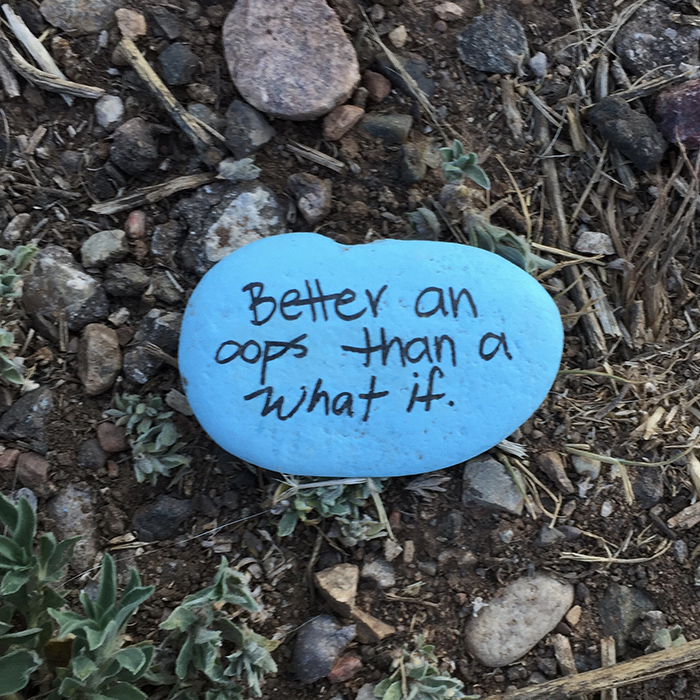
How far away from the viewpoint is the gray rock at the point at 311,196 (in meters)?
1.58

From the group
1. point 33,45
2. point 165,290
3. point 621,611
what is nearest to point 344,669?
point 621,611

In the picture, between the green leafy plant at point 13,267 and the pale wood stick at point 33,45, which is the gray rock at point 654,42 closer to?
the pale wood stick at point 33,45

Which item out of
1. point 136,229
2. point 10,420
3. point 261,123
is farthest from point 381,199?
point 10,420

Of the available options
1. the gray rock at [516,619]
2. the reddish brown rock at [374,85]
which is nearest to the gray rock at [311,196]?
the reddish brown rock at [374,85]

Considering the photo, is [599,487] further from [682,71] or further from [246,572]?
[682,71]

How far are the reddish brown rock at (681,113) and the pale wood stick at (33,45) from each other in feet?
4.60

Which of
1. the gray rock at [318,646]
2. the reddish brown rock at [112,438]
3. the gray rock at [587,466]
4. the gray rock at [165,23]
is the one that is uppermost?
the gray rock at [165,23]

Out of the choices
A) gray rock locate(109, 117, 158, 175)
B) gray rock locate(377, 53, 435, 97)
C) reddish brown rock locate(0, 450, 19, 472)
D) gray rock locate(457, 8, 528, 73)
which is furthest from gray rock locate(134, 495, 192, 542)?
gray rock locate(457, 8, 528, 73)

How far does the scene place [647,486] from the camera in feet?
5.01

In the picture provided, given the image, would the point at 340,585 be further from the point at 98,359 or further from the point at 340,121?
the point at 340,121

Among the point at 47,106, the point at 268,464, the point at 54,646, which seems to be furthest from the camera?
the point at 47,106

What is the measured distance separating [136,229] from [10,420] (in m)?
0.50

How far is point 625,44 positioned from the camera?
171cm

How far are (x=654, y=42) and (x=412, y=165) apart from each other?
2.29 feet
